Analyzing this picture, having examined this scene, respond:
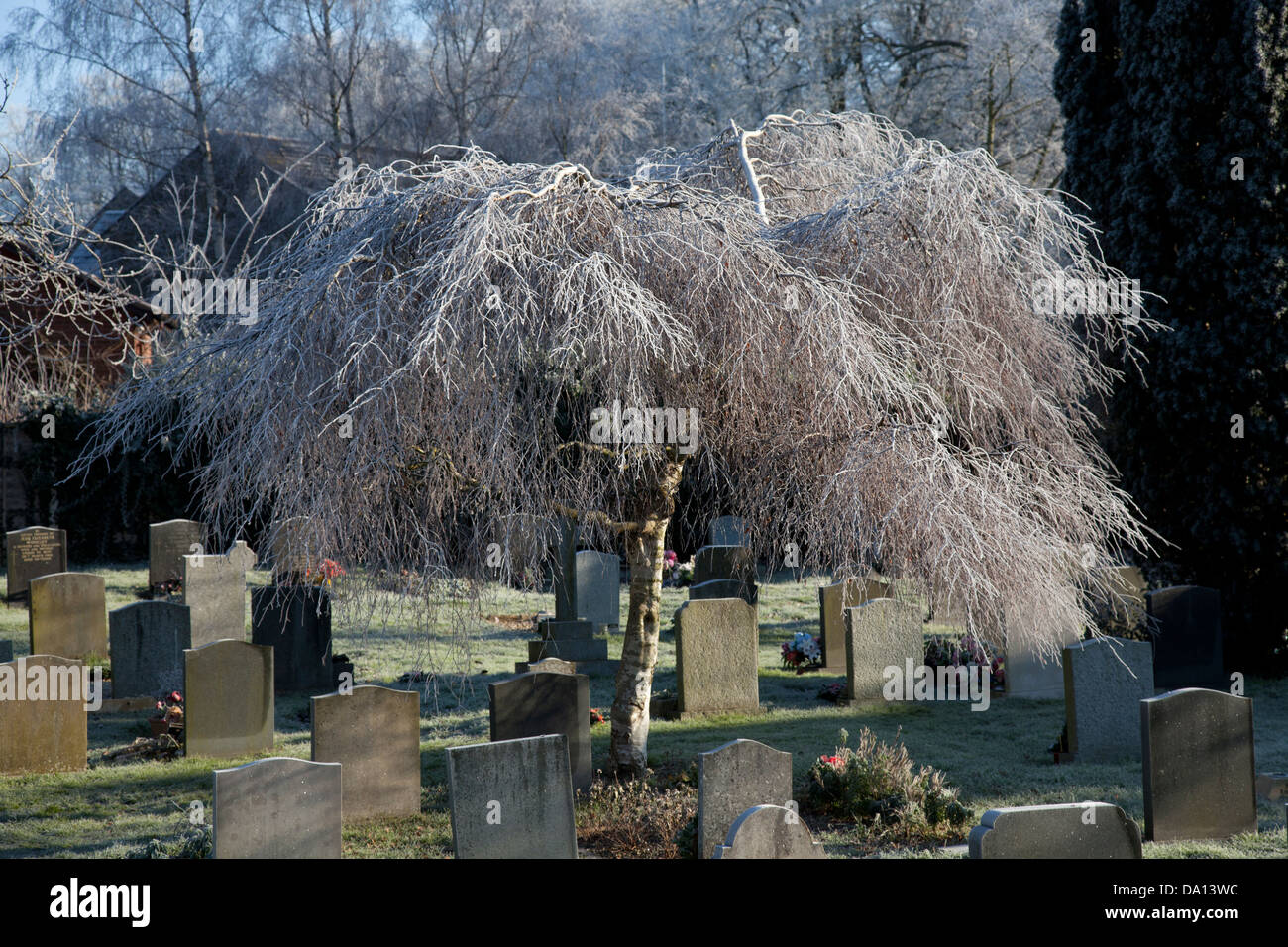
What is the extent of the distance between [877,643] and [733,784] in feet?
13.7

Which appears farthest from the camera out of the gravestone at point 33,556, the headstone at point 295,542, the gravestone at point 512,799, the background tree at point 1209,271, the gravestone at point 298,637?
the gravestone at point 33,556

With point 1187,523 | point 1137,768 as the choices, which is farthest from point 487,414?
point 1187,523

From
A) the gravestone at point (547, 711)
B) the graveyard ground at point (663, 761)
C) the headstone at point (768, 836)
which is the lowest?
the graveyard ground at point (663, 761)

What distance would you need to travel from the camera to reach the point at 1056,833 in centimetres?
498

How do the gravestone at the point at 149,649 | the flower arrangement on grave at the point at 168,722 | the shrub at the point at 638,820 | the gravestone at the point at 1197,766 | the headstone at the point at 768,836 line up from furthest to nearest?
the gravestone at the point at 149,649
the flower arrangement on grave at the point at 168,722
the gravestone at the point at 1197,766
the shrub at the point at 638,820
the headstone at the point at 768,836

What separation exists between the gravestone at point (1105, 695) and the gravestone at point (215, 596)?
8.31 metres

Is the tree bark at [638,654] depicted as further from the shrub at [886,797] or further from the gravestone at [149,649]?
the gravestone at [149,649]

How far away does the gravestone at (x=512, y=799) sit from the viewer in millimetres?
5668

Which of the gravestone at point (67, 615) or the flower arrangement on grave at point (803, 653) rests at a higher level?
the gravestone at point (67, 615)

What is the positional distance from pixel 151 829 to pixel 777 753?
153 inches

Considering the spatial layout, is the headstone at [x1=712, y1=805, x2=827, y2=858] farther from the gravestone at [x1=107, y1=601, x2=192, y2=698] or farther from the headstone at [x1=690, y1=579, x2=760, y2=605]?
the gravestone at [x1=107, y1=601, x2=192, y2=698]

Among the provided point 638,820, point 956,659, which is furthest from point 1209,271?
point 638,820

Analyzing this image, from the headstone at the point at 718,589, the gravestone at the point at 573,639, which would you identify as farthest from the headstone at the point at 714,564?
the gravestone at the point at 573,639

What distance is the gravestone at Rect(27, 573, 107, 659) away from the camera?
1064cm
